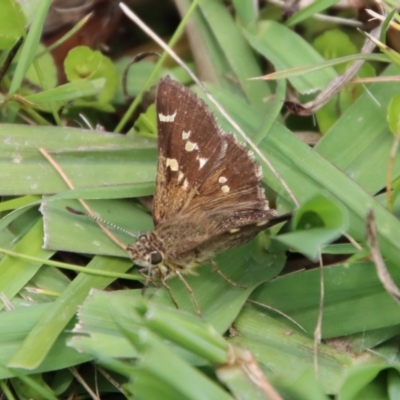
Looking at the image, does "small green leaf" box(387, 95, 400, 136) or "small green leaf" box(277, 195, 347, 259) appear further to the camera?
"small green leaf" box(387, 95, 400, 136)

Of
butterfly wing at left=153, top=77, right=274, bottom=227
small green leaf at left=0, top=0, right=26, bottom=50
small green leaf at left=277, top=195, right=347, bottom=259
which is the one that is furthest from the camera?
small green leaf at left=0, top=0, right=26, bottom=50

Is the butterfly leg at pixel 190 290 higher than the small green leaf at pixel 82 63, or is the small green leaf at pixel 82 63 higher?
the small green leaf at pixel 82 63

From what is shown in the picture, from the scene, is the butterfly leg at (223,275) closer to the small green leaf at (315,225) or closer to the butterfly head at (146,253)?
the butterfly head at (146,253)

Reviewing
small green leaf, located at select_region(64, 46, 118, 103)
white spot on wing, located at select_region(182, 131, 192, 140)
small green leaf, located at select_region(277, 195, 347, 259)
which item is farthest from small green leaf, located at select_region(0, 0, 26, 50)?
small green leaf, located at select_region(277, 195, 347, 259)

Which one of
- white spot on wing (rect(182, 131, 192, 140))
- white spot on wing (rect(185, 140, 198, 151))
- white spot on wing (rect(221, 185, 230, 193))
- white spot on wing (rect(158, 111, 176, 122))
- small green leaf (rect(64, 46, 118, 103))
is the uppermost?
small green leaf (rect(64, 46, 118, 103))

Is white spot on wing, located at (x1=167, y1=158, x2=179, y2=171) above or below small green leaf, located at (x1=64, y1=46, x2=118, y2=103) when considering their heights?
below

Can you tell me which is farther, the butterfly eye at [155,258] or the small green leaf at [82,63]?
the small green leaf at [82,63]

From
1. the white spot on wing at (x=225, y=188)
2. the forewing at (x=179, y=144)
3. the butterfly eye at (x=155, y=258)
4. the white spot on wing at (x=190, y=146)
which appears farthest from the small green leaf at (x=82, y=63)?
the butterfly eye at (x=155, y=258)

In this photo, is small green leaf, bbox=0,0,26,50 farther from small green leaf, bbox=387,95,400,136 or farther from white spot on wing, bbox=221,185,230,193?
small green leaf, bbox=387,95,400,136

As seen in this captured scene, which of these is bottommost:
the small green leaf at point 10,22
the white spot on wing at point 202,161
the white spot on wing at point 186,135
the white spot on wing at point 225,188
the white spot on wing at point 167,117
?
the white spot on wing at point 225,188
